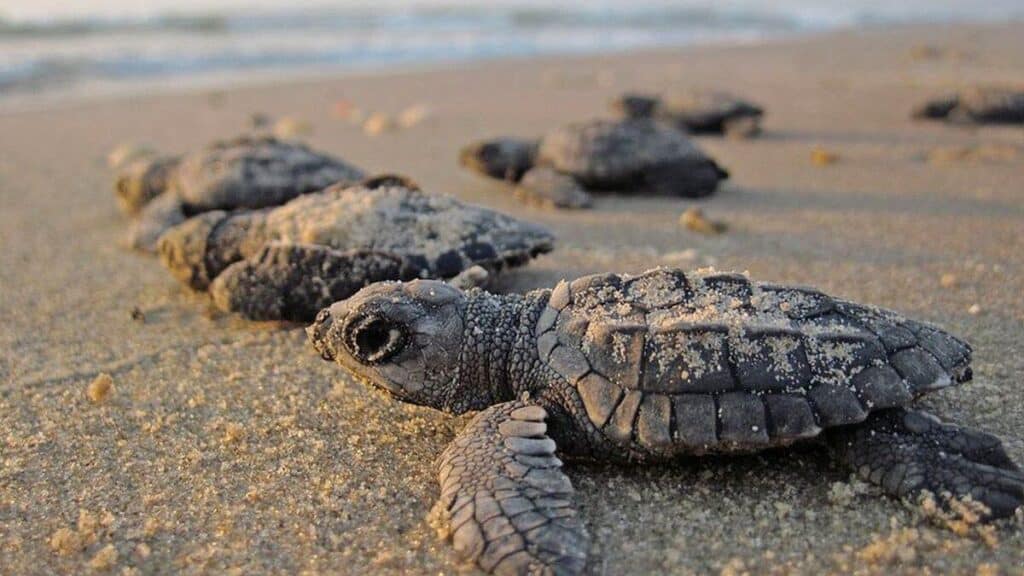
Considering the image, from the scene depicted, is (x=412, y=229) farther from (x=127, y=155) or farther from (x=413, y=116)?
(x=413, y=116)

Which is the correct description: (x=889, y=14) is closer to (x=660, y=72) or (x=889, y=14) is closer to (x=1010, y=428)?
(x=660, y=72)

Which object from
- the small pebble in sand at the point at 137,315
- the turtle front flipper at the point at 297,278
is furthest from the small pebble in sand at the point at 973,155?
the small pebble in sand at the point at 137,315

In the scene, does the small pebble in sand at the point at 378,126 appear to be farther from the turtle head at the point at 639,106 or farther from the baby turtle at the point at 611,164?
the baby turtle at the point at 611,164

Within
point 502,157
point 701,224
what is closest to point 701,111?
point 502,157

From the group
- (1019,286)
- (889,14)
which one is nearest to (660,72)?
(1019,286)

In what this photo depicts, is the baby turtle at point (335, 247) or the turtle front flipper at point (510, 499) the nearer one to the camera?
the turtle front flipper at point (510, 499)

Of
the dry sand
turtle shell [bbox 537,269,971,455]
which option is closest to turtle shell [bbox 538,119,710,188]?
the dry sand

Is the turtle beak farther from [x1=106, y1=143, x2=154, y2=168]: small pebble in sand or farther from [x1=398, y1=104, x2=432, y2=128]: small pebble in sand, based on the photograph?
[x1=398, y1=104, x2=432, y2=128]: small pebble in sand
